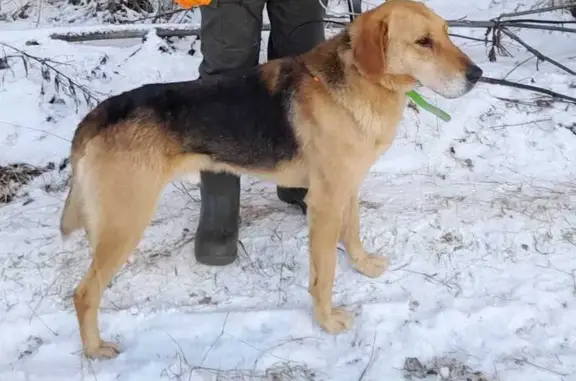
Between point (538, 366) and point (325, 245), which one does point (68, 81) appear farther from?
point (538, 366)

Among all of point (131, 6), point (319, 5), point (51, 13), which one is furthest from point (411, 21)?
point (51, 13)

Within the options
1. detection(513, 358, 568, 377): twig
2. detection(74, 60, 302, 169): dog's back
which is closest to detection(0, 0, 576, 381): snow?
detection(513, 358, 568, 377): twig

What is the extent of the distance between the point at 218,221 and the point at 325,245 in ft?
2.78

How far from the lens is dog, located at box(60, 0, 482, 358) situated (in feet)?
9.70

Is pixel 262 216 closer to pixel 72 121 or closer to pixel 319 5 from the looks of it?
pixel 319 5

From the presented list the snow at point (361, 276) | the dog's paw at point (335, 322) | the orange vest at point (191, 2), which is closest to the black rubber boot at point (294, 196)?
the snow at point (361, 276)

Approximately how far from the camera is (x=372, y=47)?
291cm

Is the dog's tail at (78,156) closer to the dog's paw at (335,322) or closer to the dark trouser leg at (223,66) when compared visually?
the dark trouser leg at (223,66)

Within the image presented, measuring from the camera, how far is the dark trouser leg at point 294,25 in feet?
12.2

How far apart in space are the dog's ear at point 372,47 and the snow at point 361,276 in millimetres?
1175

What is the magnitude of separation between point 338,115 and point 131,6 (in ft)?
14.4

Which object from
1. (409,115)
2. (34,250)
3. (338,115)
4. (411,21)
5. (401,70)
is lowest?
(34,250)

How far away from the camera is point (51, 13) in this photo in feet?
22.7

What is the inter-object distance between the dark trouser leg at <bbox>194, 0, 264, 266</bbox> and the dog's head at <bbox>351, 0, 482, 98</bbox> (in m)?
0.81
